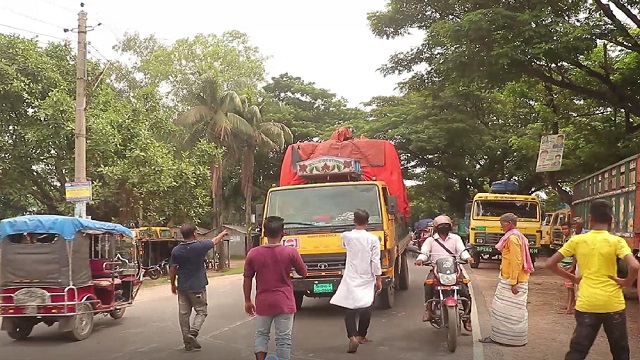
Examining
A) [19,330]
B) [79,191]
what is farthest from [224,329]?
[79,191]

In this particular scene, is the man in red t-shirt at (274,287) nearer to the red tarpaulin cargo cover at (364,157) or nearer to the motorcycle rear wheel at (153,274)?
the red tarpaulin cargo cover at (364,157)

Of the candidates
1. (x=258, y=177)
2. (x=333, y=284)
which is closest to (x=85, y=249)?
(x=333, y=284)

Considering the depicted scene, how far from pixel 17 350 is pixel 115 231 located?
8.28 feet

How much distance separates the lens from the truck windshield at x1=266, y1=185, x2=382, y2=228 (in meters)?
10.2

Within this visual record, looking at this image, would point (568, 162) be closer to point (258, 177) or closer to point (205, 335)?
point (205, 335)

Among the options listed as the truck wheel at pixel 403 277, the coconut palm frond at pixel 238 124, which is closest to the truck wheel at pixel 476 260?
the truck wheel at pixel 403 277

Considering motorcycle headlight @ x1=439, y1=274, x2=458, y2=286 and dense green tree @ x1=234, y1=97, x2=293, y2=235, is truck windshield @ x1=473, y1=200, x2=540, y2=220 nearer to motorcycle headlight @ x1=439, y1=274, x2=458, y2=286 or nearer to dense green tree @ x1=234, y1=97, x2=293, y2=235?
dense green tree @ x1=234, y1=97, x2=293, y2=235

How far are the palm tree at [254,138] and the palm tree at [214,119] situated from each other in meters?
0.56

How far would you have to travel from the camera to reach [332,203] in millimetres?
10445

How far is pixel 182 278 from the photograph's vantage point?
7719mm

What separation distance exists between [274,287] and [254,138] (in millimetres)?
24549

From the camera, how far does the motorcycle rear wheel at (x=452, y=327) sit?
734 cm

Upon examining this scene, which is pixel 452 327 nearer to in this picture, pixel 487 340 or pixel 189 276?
pixel 487 340

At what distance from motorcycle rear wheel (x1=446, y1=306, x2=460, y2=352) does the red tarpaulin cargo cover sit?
15.4ft
